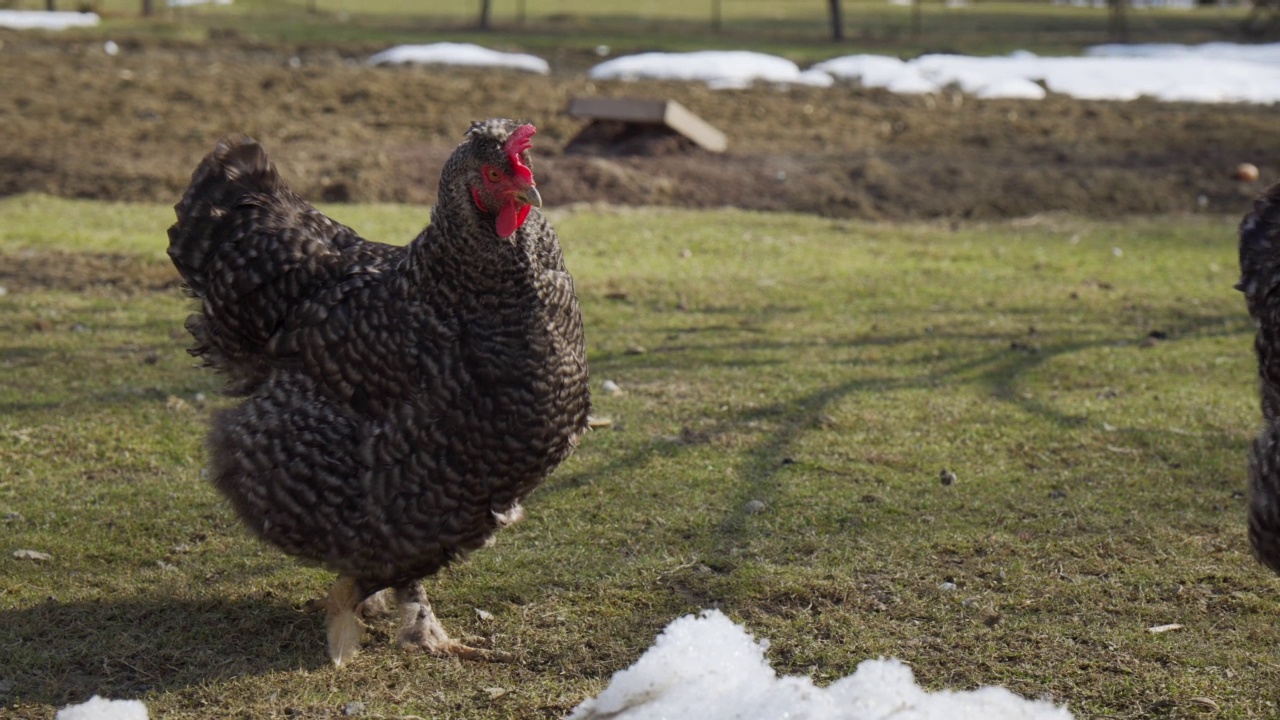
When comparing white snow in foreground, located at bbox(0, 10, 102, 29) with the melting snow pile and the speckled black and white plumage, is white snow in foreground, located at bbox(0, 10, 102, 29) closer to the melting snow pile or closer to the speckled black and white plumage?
the melting snow pile

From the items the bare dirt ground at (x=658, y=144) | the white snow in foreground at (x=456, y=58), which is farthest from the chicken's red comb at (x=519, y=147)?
the white snow in foreground at (x=456, y=58)

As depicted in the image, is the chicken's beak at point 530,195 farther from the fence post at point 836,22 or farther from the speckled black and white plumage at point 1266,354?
the fence post at point 836,22

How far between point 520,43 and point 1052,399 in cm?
2080

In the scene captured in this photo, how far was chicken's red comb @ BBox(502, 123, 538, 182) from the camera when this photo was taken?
3520mm

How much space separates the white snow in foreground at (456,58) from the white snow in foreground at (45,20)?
792 centimetres

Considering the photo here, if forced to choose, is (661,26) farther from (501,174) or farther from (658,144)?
(501,174)

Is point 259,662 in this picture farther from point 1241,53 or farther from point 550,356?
point 1241,53

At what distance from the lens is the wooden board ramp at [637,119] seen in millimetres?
12164

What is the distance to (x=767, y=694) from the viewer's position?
3166mm

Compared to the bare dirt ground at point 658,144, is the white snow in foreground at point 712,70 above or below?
above

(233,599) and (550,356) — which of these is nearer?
(550,356)

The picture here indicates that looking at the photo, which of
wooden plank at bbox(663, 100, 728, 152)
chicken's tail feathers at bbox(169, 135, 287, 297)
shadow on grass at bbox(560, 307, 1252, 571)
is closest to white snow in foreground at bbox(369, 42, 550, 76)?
wooden plank at bbox(663, 100, 728, 152)

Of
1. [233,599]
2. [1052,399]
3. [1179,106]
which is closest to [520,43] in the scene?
[1179,106]

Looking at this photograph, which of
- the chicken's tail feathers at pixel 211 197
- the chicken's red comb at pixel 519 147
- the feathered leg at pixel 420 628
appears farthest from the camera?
the chicken's tail feathers at pixel 211 197
